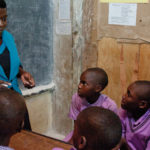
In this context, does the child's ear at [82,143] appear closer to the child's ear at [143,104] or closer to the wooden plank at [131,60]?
the child's ear at [143,104]

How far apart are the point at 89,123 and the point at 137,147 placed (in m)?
0.71

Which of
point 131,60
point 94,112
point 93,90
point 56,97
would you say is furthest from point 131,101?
point 56,97

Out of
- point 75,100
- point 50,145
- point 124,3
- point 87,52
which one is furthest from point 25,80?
point 124,3

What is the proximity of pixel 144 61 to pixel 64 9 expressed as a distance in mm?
1170

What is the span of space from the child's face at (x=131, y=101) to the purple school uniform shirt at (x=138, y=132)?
77mm

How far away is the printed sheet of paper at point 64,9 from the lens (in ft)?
10.0

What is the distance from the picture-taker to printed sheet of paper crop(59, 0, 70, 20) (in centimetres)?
305

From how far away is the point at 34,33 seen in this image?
3105 millimetres

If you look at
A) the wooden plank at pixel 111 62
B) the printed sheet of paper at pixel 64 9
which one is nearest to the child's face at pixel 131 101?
the wooden plank at pixel 111 62

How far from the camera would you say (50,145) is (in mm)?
1535

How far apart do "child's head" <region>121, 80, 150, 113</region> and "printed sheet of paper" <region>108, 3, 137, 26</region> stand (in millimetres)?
1049

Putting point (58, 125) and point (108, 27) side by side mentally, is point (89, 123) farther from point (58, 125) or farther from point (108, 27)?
point (58, 125)

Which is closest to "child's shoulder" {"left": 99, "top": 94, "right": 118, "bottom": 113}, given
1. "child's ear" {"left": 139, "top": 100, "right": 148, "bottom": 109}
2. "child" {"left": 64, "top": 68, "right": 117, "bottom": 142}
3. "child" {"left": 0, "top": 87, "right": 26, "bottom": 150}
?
"child" {"left": 64, "top": 68, "right": 117, "bottom": 142}

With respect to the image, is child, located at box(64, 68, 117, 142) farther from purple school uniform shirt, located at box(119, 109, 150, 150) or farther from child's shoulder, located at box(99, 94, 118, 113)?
purple school uniform shirt, located at box(119, 109, 150, 150)
